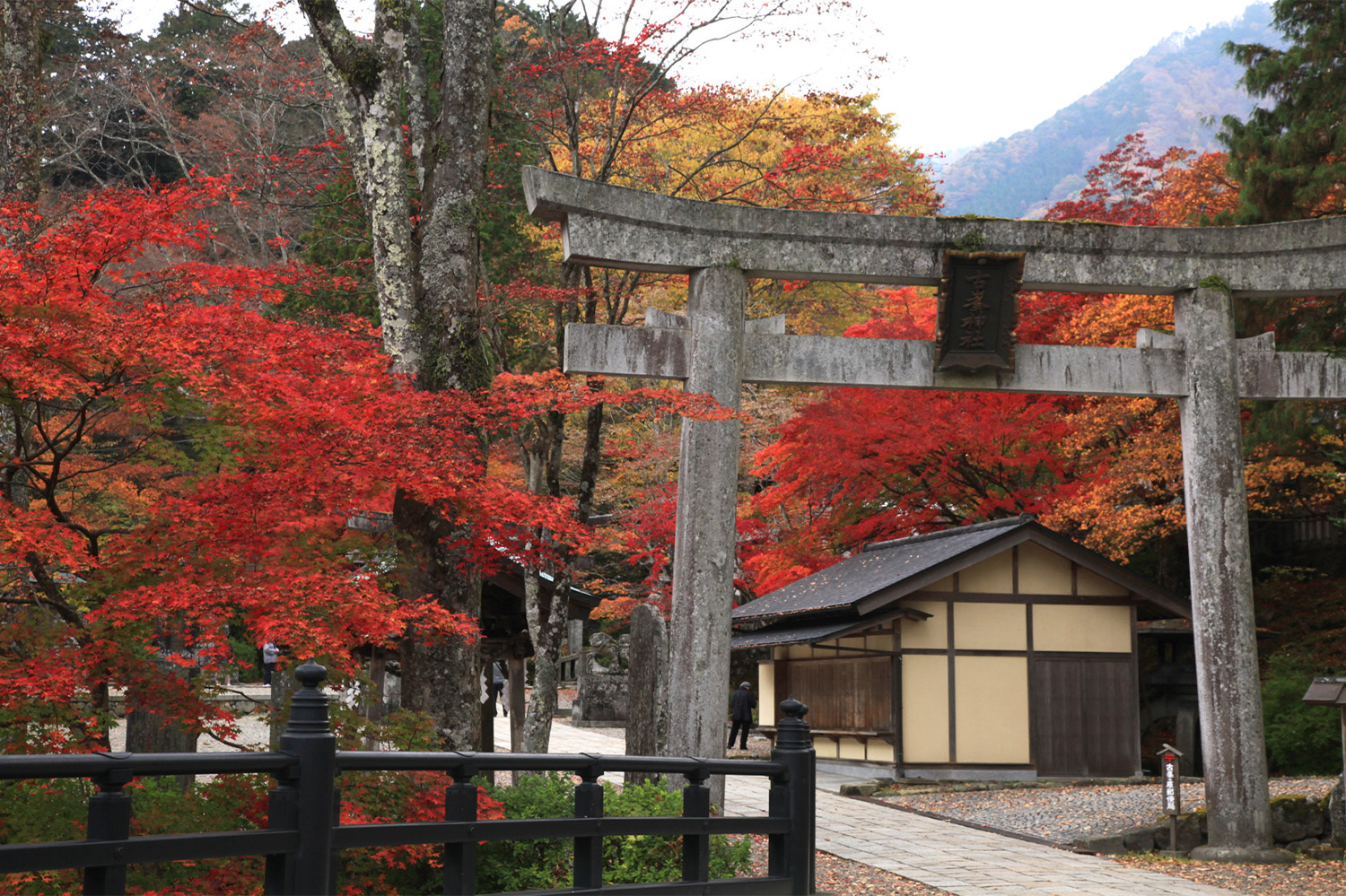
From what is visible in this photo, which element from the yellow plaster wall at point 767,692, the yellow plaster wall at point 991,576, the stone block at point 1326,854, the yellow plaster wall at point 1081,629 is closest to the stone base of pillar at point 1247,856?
the stone block at point 1326,854

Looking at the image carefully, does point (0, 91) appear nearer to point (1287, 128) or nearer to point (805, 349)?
point (805, 349)

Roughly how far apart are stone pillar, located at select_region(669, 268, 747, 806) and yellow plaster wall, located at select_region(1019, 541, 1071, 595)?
931 centimetres

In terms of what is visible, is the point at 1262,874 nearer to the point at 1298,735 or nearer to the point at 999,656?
the point at 999,656

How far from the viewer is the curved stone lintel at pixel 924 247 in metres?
11.7

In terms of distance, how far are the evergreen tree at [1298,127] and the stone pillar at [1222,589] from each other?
339 inches

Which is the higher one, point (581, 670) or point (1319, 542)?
point (1319, 542)

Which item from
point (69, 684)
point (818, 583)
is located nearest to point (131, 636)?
point (69, 684)

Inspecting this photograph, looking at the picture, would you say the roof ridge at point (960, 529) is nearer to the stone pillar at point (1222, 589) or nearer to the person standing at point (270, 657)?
the stone pillar at point (1222, 589)

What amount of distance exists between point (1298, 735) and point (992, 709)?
4.93 metres

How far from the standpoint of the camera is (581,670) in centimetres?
2961

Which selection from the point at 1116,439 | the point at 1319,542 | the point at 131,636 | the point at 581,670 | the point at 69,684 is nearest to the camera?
the point at 69,684

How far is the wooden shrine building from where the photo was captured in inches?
732

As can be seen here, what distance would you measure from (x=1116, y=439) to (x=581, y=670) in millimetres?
14621

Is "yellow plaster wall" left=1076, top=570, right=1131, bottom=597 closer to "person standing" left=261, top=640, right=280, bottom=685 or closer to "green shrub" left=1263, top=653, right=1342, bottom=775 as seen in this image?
"green shrub" left=1263, top=653, right=1342, bottom=775
